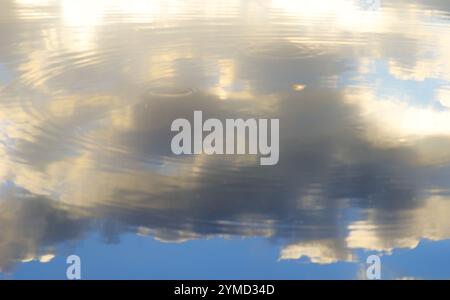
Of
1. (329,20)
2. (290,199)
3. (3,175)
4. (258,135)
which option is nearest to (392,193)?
(290,199)

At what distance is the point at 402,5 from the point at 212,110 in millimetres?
680

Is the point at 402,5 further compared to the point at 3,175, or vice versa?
the point at 402,5

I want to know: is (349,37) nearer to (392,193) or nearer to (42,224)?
(392,193)

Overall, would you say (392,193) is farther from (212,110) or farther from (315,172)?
(212,110)

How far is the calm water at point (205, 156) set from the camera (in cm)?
133

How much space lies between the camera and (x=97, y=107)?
135 cm

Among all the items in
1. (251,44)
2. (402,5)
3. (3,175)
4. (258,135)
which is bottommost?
(3,175)

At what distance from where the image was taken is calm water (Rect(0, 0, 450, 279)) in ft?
4.35

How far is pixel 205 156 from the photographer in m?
1.34

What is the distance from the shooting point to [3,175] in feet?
4.37

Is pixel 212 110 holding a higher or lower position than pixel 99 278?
higher

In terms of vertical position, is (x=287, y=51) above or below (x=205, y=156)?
above

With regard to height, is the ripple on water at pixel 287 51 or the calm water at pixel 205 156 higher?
the ripple on water at pixel 287 51

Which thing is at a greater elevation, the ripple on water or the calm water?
the ripple on water
